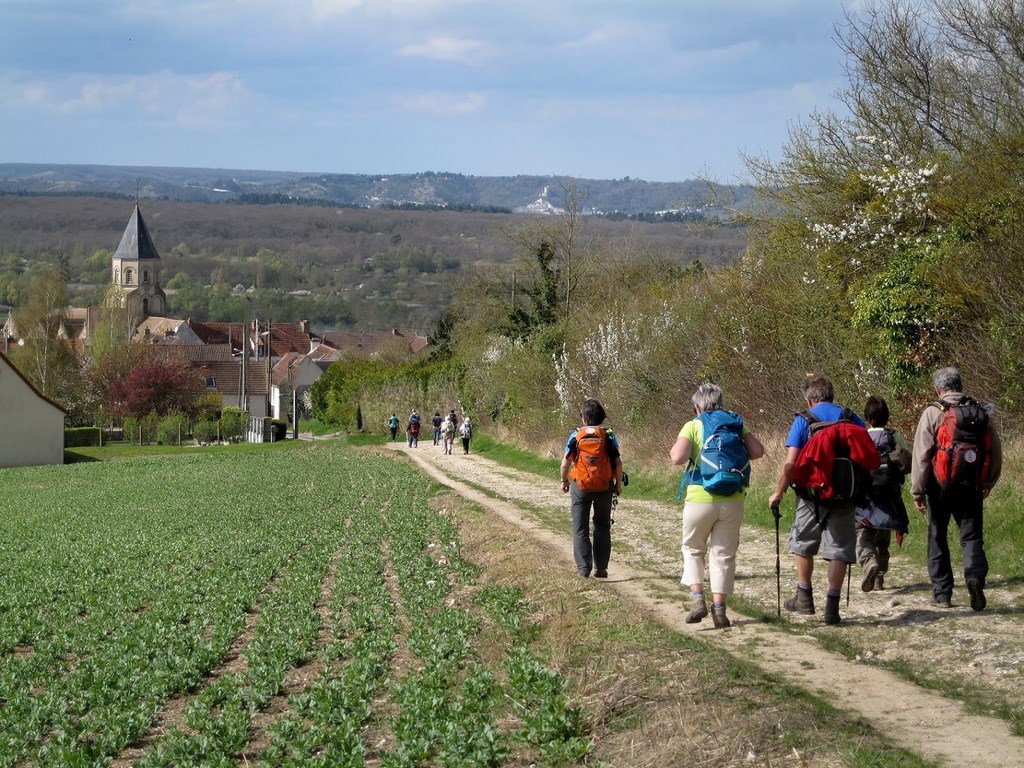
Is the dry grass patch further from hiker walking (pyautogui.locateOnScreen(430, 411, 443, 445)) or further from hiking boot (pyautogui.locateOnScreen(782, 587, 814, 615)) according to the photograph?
hiker walking (pyautogui.locateOnScreen(430, 411, 443, 445))

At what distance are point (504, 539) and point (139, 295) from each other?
150 metres

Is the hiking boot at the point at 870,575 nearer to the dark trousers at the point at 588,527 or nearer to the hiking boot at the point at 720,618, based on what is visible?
the hiking boot at the point at 720,618

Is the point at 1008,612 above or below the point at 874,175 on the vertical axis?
below

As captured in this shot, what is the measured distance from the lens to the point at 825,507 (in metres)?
8.71

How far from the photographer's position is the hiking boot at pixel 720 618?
28.5 feet

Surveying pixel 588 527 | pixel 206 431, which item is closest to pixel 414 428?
pixel 206 431

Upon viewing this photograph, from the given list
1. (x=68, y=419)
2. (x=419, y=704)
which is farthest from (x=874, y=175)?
(x=68, y=419)

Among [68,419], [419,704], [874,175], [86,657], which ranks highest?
[874,175]

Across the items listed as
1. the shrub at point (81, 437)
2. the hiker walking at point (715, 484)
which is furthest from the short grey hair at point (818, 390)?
the shrub at point (81, 437)

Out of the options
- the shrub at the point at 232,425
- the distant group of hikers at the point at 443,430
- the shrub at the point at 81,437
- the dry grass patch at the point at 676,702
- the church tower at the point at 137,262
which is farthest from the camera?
the church tower at the point at 137,262

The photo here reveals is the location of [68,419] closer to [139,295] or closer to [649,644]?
[139,295]

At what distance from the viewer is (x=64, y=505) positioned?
93.9 feet

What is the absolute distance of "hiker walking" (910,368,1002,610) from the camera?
8867mm

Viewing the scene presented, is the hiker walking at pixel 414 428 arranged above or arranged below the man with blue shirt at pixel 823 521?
below
